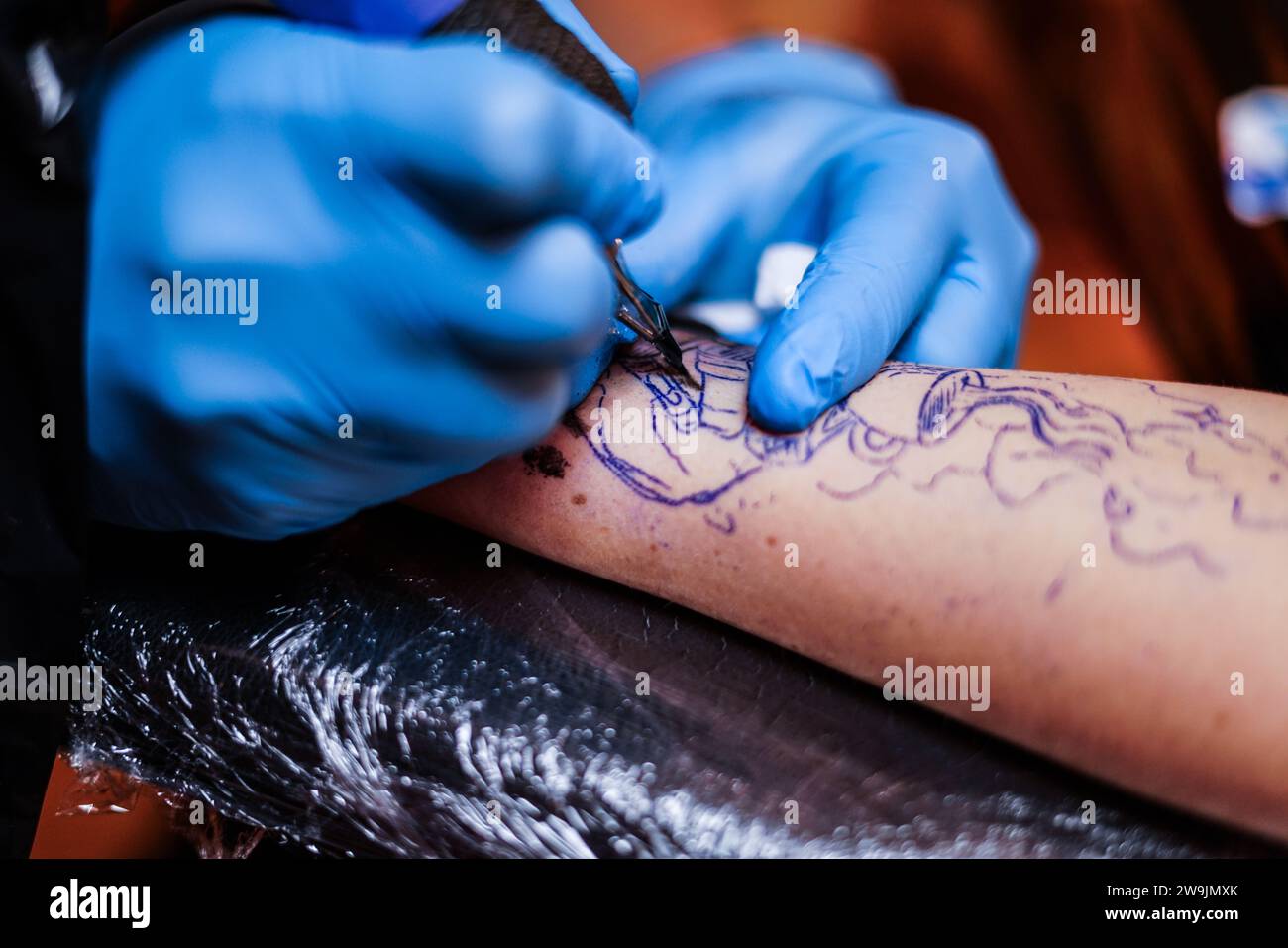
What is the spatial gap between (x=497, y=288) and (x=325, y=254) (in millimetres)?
160

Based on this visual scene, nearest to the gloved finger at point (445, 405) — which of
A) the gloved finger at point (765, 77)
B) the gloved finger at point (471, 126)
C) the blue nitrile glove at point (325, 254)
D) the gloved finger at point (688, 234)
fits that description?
the blue nitrile glove at point (325, 254)

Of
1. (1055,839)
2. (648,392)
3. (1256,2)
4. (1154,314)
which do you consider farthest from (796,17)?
(1055,839)

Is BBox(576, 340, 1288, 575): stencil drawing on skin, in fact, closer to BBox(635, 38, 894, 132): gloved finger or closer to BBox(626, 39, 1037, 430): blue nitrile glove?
BBox(626, 39, 1037, 430): blue nitrile glove

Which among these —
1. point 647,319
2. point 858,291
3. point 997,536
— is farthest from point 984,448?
point 647,319

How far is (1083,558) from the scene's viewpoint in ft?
2.65

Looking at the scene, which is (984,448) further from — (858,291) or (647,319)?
(647,319)

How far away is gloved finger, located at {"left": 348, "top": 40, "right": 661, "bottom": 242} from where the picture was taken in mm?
639

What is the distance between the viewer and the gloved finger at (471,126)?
64cm

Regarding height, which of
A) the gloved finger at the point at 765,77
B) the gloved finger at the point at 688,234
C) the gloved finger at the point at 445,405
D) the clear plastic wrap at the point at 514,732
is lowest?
the clear plastic wrap at the point at 514,732

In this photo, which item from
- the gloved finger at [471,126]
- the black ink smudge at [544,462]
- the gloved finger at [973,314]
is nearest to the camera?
the gloved finger at [471,126]

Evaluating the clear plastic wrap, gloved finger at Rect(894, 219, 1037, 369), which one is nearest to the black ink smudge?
the clear plastic wrap

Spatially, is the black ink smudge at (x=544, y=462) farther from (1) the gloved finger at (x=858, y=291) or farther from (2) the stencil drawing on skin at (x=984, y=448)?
(1) the gloved finger at (x=858, y=291)

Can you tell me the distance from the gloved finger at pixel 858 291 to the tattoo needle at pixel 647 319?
105mm

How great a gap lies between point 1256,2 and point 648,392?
1665mm
